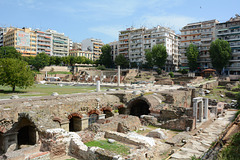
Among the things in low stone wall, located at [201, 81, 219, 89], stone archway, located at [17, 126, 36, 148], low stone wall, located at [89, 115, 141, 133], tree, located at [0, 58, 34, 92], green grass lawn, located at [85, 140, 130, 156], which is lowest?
stone archway, located at [17, 126, 36, 148]

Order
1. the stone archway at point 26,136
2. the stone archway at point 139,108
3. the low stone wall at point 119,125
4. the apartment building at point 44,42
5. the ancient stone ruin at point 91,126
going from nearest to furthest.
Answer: the ancient stone ruin at point 91,126 → the low stone wall at point 119,125 → the stone archway at point 26,136 → the stone archway at point 139,108 → the apartment building at point 44,42

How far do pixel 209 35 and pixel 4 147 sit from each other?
67.2 metres

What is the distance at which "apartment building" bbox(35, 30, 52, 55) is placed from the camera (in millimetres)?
84500

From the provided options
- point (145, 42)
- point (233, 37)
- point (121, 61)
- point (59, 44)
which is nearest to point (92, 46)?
point (59, 44)

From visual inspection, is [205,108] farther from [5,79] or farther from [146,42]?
[146,42]

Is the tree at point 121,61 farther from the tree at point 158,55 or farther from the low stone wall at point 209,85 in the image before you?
the low stone wall at point 209,85

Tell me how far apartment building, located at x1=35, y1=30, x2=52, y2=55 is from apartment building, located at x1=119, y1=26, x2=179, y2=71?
31.3 m

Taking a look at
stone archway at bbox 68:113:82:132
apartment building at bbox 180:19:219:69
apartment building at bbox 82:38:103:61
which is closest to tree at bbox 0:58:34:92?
stone archway at bbox 68:113:82:132

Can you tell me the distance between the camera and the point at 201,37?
67.0m

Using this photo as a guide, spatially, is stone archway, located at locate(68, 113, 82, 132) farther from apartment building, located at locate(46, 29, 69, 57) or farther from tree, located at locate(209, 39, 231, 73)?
apartment building, located at locate(46, 29, 69, 57)

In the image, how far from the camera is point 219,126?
53.7ft

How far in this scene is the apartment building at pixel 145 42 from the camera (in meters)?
72.2

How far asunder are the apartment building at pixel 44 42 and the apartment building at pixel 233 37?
219 feet

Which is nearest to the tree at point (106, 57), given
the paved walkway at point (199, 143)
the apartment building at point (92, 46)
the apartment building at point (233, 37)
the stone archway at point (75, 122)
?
the apartment building at point (92, 46)
